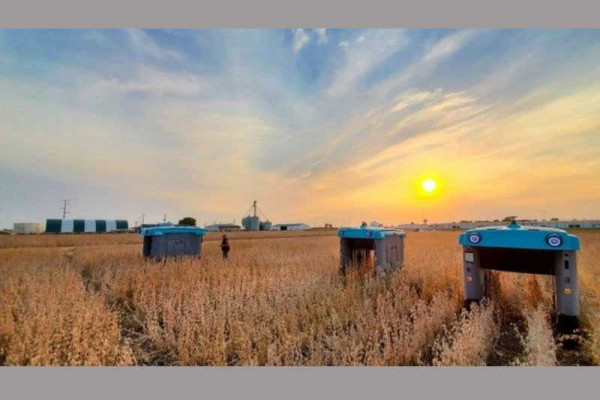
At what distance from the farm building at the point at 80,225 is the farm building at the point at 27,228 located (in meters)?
3.51

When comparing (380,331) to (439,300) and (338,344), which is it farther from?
(439,300)

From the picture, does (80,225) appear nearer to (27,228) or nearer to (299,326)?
(27,228)

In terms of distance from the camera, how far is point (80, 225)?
6769cm

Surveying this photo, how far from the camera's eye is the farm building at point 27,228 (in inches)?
2539

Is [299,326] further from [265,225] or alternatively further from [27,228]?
[27,228]

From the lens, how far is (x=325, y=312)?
5.20 meters

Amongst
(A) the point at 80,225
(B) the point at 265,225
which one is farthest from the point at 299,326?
(A) the point at 80,225

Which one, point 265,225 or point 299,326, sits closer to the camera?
point 299,326

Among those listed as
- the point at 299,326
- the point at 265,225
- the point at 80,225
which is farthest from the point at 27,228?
the point at 299,326

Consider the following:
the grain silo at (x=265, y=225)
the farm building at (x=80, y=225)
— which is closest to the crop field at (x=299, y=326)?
the grain silo at (x=265, y=225)

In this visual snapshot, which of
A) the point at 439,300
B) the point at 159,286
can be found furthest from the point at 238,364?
the point at 159,286

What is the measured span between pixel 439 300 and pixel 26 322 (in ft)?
20.7

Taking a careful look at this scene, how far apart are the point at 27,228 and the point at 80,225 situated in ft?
33.4

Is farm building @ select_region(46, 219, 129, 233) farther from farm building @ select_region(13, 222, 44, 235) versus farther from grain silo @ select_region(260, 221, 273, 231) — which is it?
grain silo @ select_region(260, 221, 273, 231)
